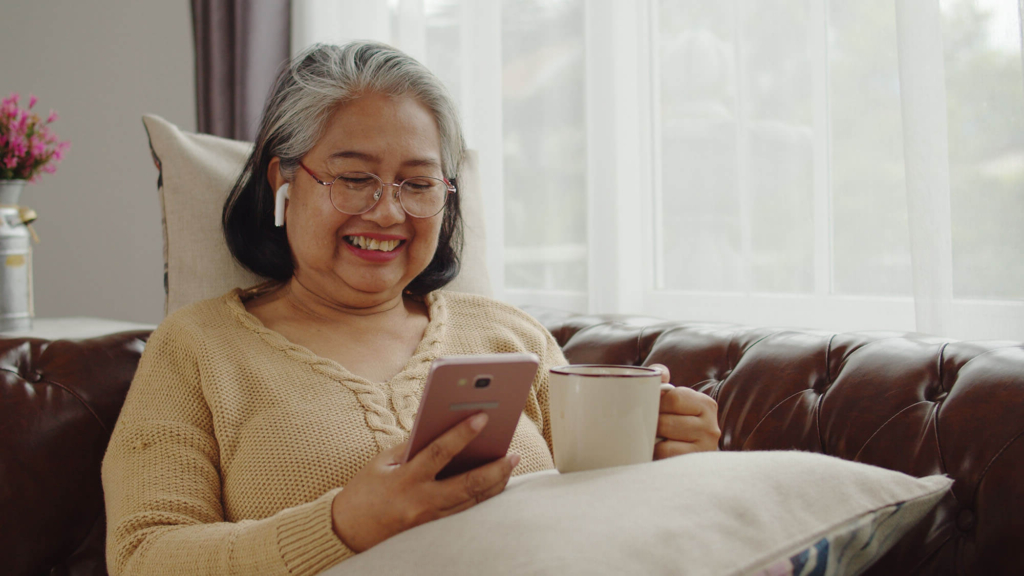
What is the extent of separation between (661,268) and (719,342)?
752 mm

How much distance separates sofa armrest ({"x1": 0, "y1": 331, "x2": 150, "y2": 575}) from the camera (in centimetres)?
104

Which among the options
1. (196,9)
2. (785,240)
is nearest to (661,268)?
(785,240)

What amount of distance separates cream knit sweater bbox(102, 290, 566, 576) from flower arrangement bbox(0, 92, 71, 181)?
1.00 meters

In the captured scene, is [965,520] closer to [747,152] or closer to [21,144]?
[747,152]

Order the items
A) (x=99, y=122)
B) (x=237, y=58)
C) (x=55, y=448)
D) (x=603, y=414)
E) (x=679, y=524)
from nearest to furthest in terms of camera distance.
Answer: (x=679, y=524)
(x=603, y=414)
(x=55, y=448)
(x=237, y=58)
(x=99, y=122)

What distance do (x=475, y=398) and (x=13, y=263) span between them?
156cm

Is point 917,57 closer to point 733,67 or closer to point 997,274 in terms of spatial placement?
point 997,274

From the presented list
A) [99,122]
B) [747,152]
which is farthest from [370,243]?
[99,122]

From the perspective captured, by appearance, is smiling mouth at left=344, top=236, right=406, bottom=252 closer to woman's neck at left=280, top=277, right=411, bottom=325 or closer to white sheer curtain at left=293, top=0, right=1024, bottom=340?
woman's neck at left=280, top=277, right=411, bottom=325

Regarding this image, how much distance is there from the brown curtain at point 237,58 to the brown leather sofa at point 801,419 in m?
1.56

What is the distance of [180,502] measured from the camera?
0.88 meters

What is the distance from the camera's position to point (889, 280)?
155 centimetres

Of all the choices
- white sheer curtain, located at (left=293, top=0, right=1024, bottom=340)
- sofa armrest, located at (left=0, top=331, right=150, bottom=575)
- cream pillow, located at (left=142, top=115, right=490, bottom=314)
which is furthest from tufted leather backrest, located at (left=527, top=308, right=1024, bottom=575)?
sofa armrest, located at (left=0, top=331, right=150, bottom=575)

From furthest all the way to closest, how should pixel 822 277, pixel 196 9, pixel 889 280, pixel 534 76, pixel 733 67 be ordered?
pixel 196 9 < pixel 534 76 < pixel 733 67 < pixel 822 277 < pixel 889 280
